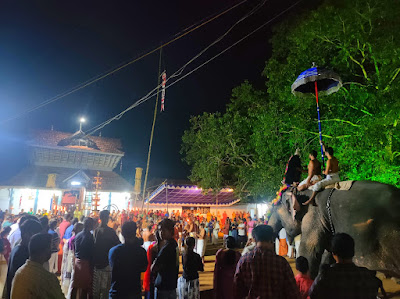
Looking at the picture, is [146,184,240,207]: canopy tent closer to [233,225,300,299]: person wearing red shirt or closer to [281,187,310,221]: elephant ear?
[281,187,310,221]: elephant ear

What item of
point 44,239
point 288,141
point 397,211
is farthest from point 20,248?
point 288,141

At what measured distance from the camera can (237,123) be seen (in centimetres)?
1548

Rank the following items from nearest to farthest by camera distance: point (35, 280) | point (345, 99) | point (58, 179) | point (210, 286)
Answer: point (35, 280), point (210, 286), point (345, 99), point (58, 179)

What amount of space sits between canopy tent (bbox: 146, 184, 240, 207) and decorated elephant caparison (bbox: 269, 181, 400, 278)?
1729cm

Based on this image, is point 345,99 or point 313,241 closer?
point 313,241

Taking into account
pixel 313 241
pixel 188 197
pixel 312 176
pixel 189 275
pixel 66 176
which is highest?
pixel 66 176

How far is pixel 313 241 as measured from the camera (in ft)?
19.6

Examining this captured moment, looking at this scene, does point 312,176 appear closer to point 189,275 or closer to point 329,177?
point 329,177

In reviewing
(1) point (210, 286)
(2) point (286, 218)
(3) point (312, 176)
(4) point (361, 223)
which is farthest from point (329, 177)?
(1) point (210, 286)

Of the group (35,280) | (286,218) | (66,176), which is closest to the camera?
(35,280)

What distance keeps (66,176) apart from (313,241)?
962 inches

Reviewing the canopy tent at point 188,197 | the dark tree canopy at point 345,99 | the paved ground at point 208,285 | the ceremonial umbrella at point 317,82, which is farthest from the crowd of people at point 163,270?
the canopy tent at point 188,197

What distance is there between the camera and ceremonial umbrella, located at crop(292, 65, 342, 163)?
23.8 ft

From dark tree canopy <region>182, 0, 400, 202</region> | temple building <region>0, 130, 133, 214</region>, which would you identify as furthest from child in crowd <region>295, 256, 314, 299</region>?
temple building <region>0, 130, 133, 214</region>
